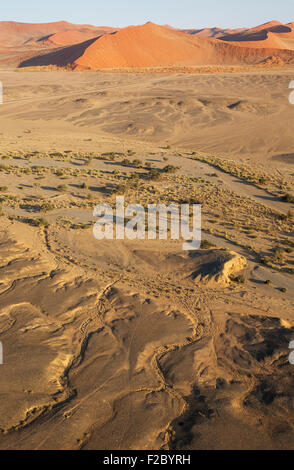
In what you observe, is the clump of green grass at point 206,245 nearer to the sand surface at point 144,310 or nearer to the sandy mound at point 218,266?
the sand surface at point 144,310

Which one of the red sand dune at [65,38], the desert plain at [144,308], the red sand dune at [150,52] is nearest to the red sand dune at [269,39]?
the red sand dune at [150,52]

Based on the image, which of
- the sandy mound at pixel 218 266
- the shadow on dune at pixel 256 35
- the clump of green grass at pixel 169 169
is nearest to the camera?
the sandy mound at pixel 218 266

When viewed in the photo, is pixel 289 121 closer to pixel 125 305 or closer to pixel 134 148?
pixel 134 148

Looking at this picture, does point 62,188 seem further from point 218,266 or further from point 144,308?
point 144,308

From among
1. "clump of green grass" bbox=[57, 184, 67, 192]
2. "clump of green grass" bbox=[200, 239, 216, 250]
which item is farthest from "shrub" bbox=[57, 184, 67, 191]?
"clump of green grass" bbox=[200, 239, 216, 250]

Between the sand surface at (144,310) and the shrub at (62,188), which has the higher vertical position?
the shrub at (62,188)

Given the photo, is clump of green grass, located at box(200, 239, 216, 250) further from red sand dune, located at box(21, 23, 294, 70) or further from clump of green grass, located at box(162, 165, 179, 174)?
red sand dune, located at box(21, 23, 294, 70)

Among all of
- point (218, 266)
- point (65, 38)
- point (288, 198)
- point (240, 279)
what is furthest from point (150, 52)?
point (240, 279)
